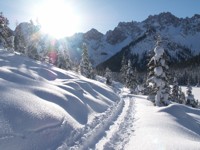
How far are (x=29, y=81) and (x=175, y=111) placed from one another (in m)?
14.3

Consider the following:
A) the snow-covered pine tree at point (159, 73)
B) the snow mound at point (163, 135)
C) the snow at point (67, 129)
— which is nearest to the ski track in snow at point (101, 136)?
the snow at point (67, 129)

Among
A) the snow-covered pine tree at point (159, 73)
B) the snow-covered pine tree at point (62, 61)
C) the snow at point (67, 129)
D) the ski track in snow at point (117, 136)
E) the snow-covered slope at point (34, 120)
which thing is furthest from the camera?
the snow-covered pine tree at point (62, 61)

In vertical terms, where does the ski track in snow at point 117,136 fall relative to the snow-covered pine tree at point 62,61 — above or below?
below

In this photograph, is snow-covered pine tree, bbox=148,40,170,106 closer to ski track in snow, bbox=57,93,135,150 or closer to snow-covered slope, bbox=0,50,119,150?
ski track in snow, bbox=57,93,135,150

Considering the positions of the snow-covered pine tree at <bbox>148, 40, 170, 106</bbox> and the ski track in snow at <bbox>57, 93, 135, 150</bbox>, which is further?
the snow-covered pine tree at <bbox>148, 40, 170, 106</bbox>

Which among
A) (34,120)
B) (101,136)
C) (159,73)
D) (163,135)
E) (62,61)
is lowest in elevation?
(101,136)

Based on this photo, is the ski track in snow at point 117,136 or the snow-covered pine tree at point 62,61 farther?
the snow-covered pine tree at point 62,61

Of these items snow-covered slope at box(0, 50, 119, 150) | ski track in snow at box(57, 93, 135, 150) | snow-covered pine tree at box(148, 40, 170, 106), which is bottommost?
ski track in snow at box(57, 93, 135, 150)

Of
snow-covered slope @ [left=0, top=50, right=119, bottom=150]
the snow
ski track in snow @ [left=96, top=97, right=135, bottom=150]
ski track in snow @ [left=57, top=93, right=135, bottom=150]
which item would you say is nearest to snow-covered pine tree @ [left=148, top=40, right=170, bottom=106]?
the snow

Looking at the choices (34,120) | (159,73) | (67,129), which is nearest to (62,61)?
(159,73)

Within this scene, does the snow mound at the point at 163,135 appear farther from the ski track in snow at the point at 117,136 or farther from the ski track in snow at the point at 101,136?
the ski track in snow at the point at 101,136

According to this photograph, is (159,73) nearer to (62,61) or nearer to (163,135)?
(163,135)

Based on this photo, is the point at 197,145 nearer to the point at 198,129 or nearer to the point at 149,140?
the point at 149,140

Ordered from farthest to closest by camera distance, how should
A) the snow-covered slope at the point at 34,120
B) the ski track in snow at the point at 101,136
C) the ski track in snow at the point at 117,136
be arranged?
the ski track in snow at the point at 117,136
the ski track in snow at the point at 101,136
the snow-covered slope at the point at 34,120
